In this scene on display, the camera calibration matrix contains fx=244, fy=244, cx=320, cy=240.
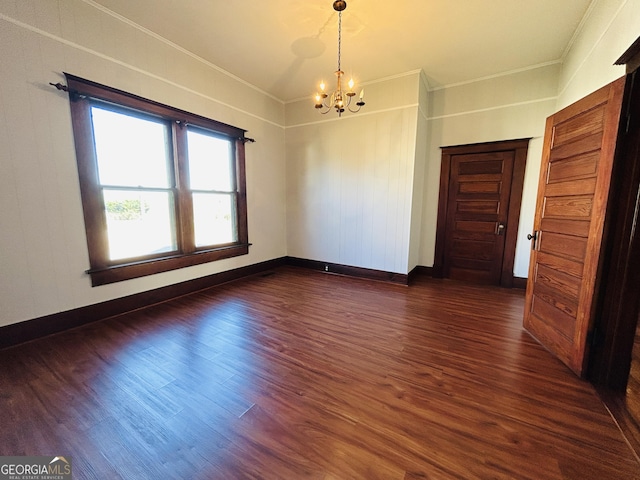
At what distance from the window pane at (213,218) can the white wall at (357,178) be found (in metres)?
1.35

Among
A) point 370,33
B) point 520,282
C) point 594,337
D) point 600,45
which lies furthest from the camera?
point 520,282

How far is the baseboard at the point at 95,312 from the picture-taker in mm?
2236

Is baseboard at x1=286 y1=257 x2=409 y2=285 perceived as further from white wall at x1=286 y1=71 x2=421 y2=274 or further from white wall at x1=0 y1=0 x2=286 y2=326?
white wall at x1=0 y1=0 x2=286 y2=326

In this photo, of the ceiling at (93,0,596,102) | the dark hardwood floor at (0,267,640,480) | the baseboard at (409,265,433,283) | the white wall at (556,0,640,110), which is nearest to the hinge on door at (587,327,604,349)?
the dark hardwood floor at (0,267,640,480)

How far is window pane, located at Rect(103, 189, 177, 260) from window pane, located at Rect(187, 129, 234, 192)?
52cm

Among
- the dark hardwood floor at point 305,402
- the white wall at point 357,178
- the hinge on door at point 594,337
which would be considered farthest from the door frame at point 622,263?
the white wall at point 357,178

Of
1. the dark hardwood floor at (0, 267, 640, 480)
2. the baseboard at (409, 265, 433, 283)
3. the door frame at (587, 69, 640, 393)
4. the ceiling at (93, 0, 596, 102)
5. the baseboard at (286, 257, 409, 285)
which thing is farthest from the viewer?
the baseboard at (409, 265, 433, 283)

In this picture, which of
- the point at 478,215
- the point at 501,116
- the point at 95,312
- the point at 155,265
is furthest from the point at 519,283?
the point at 95,312

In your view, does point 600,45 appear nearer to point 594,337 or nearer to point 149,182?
point 594,337

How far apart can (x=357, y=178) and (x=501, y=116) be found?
233 cm

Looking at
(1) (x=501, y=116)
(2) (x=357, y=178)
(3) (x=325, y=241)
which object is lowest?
(3) (x=325, y=241)

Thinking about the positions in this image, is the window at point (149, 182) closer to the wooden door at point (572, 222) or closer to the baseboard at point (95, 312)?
the baseboard at point (95, 312)

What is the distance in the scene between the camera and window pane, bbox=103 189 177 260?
2801 millimetres

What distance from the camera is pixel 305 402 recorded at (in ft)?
5.34
